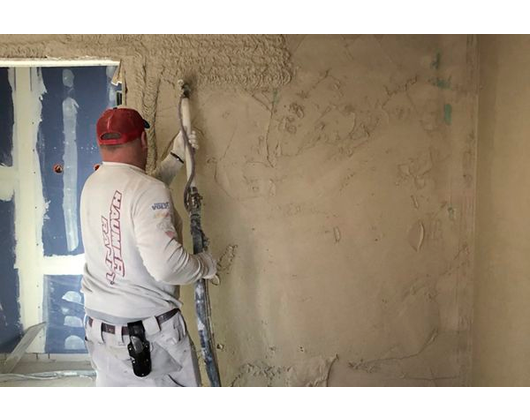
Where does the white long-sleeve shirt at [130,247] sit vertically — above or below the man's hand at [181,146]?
below

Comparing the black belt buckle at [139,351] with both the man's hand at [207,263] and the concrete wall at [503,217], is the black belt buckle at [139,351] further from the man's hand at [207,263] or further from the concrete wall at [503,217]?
the concrete wall at [503,217]

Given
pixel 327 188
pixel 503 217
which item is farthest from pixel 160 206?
pixel 503 217

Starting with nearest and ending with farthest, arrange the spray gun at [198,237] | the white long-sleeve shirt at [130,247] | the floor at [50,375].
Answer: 1. the white long-sleeve shirt at [130,247]
2. the spray gun at [198,237]
3. the floor at [50,375]

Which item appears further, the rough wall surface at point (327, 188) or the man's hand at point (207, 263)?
the rough wall surface at point (327, 188)

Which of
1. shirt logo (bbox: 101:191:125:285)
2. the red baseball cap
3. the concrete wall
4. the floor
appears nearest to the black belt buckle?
shirt logo (bbox: 101:191:125:285)

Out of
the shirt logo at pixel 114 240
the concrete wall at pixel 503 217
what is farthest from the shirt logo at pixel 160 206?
the concrete wall at pixel 503 217

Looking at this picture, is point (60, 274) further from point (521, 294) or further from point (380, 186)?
point (521, 294)

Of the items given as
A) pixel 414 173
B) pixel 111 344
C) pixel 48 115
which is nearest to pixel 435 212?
pixel 414 173

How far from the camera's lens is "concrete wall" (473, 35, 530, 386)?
4.58ft

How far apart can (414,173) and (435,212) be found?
0.18m

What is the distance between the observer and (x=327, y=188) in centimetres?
167

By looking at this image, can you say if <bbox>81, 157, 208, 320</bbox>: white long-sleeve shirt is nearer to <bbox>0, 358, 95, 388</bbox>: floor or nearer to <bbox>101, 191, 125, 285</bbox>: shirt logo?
<bbox>101, 191, 125, 285</bbox>: shirt logo

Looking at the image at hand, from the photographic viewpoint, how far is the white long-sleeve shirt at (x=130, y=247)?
4.16ft

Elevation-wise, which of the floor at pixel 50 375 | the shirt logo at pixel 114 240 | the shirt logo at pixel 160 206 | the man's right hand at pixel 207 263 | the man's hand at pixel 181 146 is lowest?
the floor at pixel 50 375
